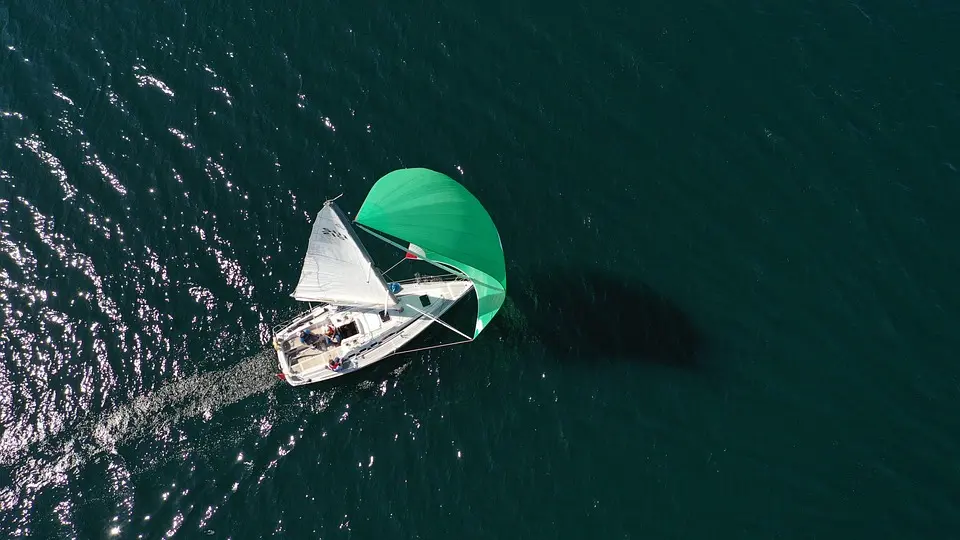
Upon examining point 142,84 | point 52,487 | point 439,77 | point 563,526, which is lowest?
point 563,526

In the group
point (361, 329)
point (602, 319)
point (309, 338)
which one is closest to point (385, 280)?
point (361, 329)

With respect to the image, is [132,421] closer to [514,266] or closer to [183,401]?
[183,401]

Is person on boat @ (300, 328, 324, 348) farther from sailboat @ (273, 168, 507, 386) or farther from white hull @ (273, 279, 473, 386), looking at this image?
white hull @ (273, 279, 473, 386)

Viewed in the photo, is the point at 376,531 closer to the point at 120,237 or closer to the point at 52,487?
the point at 52,487

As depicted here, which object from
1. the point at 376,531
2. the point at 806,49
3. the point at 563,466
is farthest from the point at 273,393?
the point at 806,49

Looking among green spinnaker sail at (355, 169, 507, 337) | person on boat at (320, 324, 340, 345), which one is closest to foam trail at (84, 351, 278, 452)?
person on boat at (320, 324, 340, 345)
